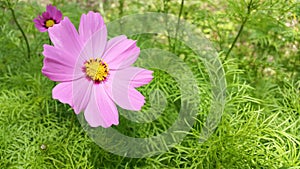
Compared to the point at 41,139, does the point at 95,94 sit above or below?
above

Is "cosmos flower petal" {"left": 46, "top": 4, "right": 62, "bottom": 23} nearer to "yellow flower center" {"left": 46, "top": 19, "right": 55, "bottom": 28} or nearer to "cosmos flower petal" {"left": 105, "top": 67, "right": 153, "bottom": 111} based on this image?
"yellow flower center" {"left": 46, "top": 19, "right": 55, "bottom": 28}

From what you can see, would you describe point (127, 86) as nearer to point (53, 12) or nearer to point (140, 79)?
point (140, 79)

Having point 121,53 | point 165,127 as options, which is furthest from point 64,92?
point 165,127

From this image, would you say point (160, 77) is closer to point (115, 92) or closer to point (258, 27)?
point (115, 92)

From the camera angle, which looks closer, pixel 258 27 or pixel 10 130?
pixel 10 130

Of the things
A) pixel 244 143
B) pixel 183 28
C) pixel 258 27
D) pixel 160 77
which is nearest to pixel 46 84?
pixel 160 77

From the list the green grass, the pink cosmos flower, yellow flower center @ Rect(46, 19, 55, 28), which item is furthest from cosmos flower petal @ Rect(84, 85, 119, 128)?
yellow flower center @ Rect(46, 19, 55, 28)
